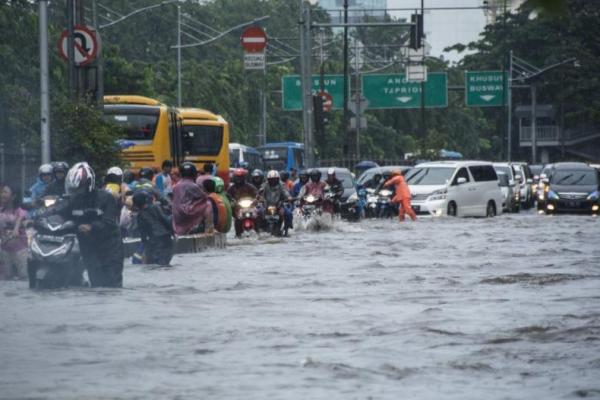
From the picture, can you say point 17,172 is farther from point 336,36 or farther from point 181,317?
point 336,36

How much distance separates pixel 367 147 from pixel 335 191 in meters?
62.4

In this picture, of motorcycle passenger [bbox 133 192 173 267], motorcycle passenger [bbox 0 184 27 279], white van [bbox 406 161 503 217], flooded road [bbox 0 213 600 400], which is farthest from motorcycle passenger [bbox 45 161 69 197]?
white van [bbox 406 161 503 217]

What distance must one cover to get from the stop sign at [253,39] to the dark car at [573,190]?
10613 millimetres

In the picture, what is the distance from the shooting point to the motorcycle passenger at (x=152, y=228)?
2280 centimetres

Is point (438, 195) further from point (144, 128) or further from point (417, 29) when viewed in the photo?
point (144, 128)

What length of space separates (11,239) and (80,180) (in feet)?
8.35

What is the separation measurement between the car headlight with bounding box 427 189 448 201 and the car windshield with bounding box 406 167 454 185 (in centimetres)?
40

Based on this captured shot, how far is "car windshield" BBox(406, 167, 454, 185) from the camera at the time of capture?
45.9 meters

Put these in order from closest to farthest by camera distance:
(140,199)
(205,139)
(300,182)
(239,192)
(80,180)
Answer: (80,180) < (140,199) < (239,192) < (300,182) < (205,139)

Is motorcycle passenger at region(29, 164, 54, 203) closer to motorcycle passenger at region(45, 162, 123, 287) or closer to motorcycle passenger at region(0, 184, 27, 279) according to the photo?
motorcycle passenger at region(0, 184, 27, 279)

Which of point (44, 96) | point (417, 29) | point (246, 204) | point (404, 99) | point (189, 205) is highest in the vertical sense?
point (417, 29)

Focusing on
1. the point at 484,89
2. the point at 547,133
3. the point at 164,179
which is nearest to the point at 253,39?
the point at 164,179

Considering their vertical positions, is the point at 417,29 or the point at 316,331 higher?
the point at 417,29

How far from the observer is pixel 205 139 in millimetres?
55156
